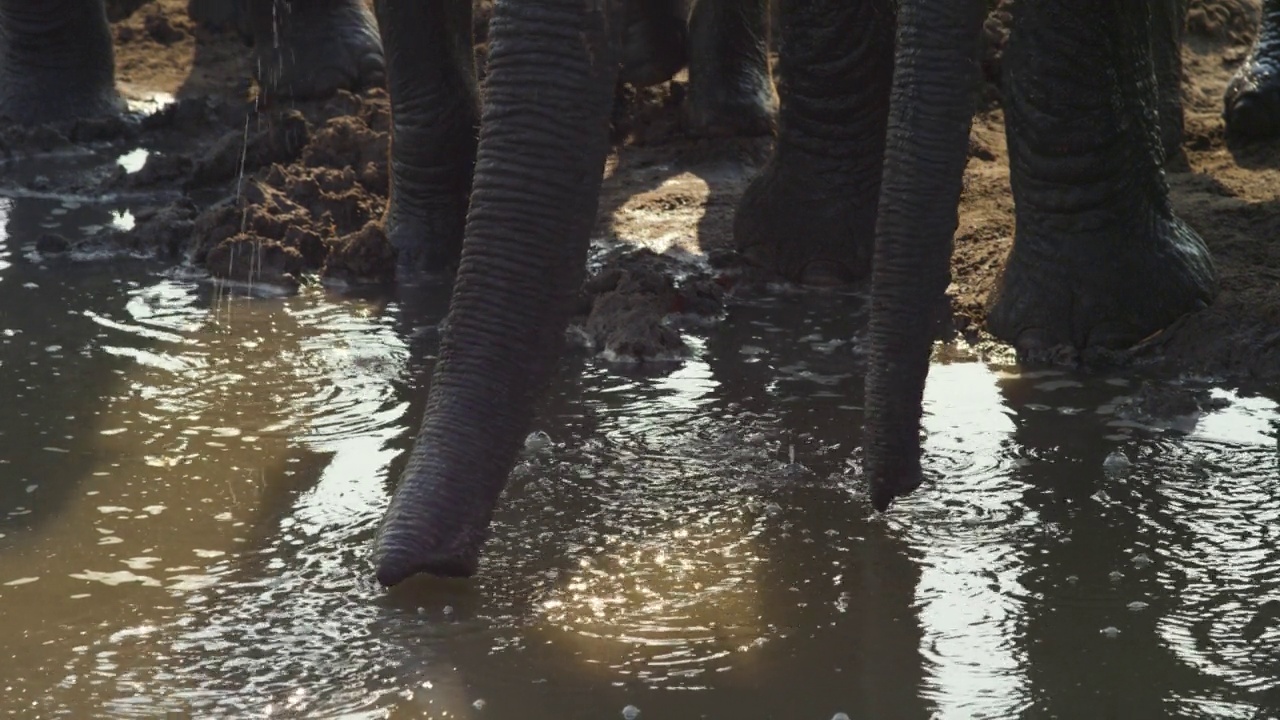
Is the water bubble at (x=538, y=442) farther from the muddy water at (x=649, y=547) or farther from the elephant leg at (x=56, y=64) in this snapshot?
the elephant leg at (x=56, y=64)

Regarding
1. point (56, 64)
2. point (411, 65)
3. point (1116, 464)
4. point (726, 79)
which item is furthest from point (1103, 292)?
point (56, 64)

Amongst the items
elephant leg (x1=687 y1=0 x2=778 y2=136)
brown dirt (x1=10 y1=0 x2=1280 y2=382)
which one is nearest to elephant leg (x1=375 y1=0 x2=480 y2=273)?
brown dirt (x1=10 y1=0 x2=1280 y2=382)

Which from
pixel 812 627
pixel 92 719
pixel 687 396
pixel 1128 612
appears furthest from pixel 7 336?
pixel 1128 612

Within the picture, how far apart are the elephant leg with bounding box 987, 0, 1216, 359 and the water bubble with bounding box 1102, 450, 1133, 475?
822 millimetres

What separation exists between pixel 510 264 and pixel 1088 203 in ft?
7.43

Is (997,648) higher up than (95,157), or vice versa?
(95,157)

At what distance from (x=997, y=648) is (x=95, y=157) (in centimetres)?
598

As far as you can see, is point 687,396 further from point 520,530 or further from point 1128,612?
point 1128,612

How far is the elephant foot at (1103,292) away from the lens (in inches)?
192

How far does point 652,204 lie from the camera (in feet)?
21.4

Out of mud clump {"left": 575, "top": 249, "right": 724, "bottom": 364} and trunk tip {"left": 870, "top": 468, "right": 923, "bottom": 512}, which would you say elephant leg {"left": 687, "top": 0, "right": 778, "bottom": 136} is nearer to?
mud clump {"left": 575, "top": 249, "right": 724, "bottom": 364}

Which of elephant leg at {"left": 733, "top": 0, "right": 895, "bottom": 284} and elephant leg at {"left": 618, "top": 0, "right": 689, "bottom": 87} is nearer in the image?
elephant leg at {"left": 733, "top": 0, "right": 895, "bottom": 284}

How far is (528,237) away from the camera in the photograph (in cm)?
319

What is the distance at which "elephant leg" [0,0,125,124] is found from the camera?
28.5 ft
